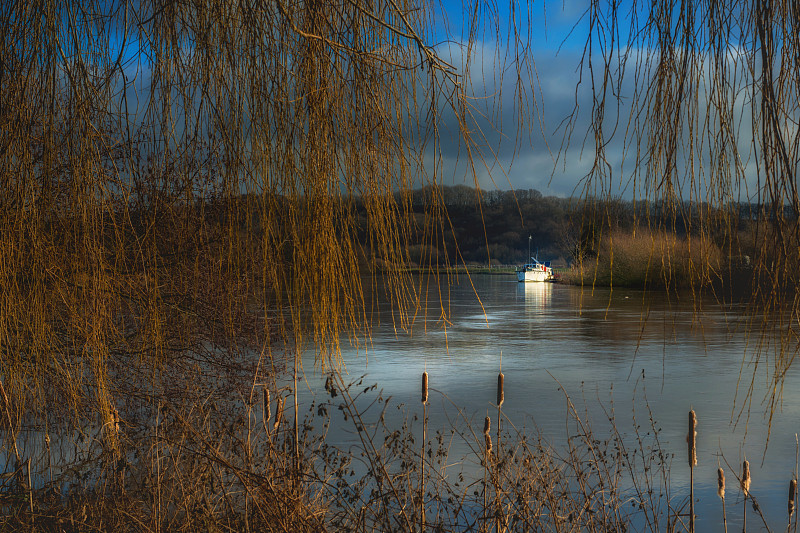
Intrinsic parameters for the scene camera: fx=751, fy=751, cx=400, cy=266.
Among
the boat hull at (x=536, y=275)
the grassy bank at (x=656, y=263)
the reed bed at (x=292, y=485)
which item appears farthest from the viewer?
the boat hull at (x=536, y=275)

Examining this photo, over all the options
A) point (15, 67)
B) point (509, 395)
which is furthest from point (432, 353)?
point (15, 67)

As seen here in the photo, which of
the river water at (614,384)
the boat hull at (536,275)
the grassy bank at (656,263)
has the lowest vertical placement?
the river water at (614,384)

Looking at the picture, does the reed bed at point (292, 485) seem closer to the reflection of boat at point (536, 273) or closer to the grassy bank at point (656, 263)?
the grassy bank at point (656, 263)

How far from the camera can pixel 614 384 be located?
15.1 m

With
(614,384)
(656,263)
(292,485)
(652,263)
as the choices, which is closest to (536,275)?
A: (656,263)

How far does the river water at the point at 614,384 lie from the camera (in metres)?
9.08

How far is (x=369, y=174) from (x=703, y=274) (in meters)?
0.79

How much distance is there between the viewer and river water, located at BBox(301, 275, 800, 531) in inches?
357

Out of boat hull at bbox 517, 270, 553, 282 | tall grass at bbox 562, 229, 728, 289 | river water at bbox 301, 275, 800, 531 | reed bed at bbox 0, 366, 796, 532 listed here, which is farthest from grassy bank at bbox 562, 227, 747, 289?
boat hull at bbox 517, 270, 553, 282

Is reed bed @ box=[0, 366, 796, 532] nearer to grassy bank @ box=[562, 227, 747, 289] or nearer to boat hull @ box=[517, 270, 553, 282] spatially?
grassy bank @ box=[562, 227, 747, 289]

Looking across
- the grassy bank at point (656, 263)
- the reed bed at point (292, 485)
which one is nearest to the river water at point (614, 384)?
the grassy bank at point (656, 263)

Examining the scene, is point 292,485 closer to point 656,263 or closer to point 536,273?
point 656,263

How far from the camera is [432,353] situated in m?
20.6

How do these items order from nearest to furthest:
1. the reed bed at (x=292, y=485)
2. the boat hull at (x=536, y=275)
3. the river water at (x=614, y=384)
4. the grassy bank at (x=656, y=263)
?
the grassy bank at (x=656, y=263), the reed bed at (x=292, y=485), the river water at (x=614, y=384), the boat hull at (x=536, y=275)
